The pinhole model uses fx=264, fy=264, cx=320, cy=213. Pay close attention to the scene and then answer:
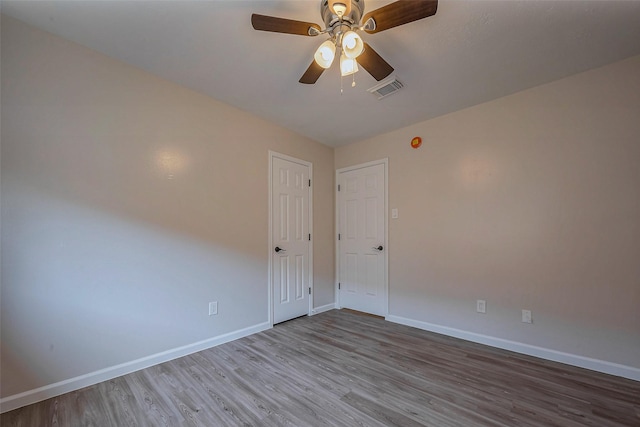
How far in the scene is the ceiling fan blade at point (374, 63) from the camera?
1.65m

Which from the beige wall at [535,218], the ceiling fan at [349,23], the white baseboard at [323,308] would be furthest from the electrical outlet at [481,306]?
the ceiling fan at [349,23]

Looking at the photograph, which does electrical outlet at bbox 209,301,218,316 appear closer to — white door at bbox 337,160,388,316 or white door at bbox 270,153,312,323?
white door at bbox 270,153,312,323

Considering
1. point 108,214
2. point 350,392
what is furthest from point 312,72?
point 350,392

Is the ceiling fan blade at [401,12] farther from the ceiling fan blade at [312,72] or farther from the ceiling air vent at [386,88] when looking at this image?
the ceiling air vent at [386,88]

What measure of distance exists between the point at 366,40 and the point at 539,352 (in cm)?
307

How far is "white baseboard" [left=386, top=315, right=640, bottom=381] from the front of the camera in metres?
2.09

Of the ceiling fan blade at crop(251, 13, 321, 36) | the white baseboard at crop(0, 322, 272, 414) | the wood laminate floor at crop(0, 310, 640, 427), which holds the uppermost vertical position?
the ceiling fan blade at crop(251, 13, 321, 36)

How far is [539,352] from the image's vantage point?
242cm

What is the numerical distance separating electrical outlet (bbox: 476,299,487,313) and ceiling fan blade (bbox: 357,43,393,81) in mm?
2434

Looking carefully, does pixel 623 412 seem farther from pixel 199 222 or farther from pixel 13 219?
pixel 13 219

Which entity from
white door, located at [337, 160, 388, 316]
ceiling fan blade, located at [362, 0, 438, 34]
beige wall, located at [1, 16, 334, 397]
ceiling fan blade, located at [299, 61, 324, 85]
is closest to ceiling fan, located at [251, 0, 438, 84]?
ceiling fan blade, located at [362, 0, 438, 34]

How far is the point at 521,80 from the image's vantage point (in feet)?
7.83

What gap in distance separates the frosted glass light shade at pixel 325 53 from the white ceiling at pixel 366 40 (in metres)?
0.28

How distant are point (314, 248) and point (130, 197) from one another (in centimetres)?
→ 230
